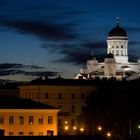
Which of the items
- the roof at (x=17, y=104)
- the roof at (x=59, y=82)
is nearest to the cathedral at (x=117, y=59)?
the roof at (x=59, y=82)

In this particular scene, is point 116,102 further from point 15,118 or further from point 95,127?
point 15,118

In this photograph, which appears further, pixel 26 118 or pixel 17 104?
pixel 17 104

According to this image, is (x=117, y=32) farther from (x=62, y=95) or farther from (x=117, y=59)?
(x=62, y=95)

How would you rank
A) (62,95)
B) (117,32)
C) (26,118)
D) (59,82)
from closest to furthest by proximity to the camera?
(26,118) → (62,95) → (59,82) → (117,32)

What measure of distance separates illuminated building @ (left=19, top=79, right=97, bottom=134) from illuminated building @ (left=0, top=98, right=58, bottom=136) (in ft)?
120

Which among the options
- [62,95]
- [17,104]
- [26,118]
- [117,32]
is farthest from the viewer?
[117,32]

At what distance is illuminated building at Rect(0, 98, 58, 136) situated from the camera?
230 ft

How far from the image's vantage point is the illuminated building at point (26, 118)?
70250 mm

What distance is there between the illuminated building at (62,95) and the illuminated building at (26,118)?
36.7 metres

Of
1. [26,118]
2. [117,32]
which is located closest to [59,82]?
[26,118]

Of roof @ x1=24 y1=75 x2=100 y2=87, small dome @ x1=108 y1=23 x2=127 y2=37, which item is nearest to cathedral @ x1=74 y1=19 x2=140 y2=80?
small dome @ x1=108 y1=23 x2=127 y2=37

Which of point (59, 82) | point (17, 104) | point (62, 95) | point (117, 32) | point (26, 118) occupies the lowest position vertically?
point (26, 118)

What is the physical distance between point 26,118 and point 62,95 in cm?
4277

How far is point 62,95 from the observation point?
374ft
